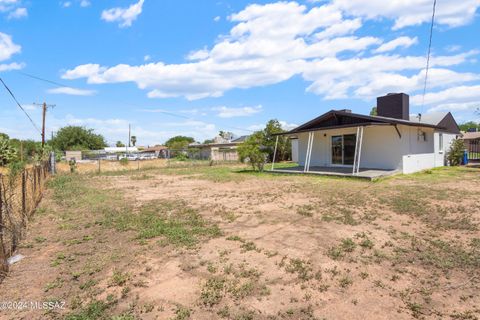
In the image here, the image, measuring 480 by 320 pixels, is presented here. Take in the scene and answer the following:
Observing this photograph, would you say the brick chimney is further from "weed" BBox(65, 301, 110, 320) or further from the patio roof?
"weed" BBox(65, 301, 110, 320)

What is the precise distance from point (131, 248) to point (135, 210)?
111 inches

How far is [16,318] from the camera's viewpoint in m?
2.81

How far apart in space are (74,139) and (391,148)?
54707 mm

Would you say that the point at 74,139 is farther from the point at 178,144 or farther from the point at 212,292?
the point at 212,292

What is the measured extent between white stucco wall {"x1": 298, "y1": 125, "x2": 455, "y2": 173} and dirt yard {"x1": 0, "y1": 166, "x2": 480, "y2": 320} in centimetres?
662

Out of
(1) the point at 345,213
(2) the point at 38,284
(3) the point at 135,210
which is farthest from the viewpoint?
(3) the point at 135,210

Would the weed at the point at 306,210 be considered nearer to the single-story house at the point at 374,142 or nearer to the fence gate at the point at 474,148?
the single-story house at the point at 374,142

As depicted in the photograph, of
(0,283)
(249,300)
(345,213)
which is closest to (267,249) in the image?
(249,300)

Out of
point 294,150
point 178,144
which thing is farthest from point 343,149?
point 178,144

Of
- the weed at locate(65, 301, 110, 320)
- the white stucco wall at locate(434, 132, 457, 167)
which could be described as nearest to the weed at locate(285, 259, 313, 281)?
the weed at locate(65, 301, 110, 320)

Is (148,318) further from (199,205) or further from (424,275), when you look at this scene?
(199,205)

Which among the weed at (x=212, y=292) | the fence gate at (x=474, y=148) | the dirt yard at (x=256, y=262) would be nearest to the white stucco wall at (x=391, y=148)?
the dirt yard at (x=256, y=262)

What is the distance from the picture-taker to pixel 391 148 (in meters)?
13.8

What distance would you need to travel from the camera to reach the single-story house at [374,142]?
44.2 ft
